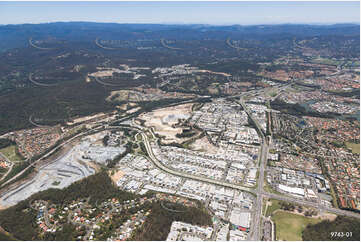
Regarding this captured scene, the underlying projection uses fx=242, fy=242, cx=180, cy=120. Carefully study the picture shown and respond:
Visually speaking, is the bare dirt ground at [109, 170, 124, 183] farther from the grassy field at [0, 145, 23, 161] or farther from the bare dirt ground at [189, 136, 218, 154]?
the grassy field at [0, 145, 23, 161]

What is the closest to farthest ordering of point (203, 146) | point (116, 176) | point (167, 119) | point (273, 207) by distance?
point (273, 207), point (116, 176), point (203, 146), point (167, 119)

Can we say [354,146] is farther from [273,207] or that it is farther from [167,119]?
[167,119]

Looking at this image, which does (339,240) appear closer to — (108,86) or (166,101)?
(166,101)

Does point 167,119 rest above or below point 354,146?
above

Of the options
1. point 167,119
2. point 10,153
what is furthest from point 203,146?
point 10,153

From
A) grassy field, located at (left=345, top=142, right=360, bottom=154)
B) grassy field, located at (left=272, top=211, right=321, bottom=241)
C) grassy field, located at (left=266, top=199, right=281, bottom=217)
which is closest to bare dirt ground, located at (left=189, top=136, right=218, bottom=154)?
grassy field, located at (left=266, top=199, right=281, bottom=217)

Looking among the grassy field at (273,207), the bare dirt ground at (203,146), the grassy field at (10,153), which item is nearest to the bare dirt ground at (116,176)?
the bare dirt ground at (203,146)

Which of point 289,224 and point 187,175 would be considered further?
point 187,175

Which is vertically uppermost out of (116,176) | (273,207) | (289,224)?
(273,207)
